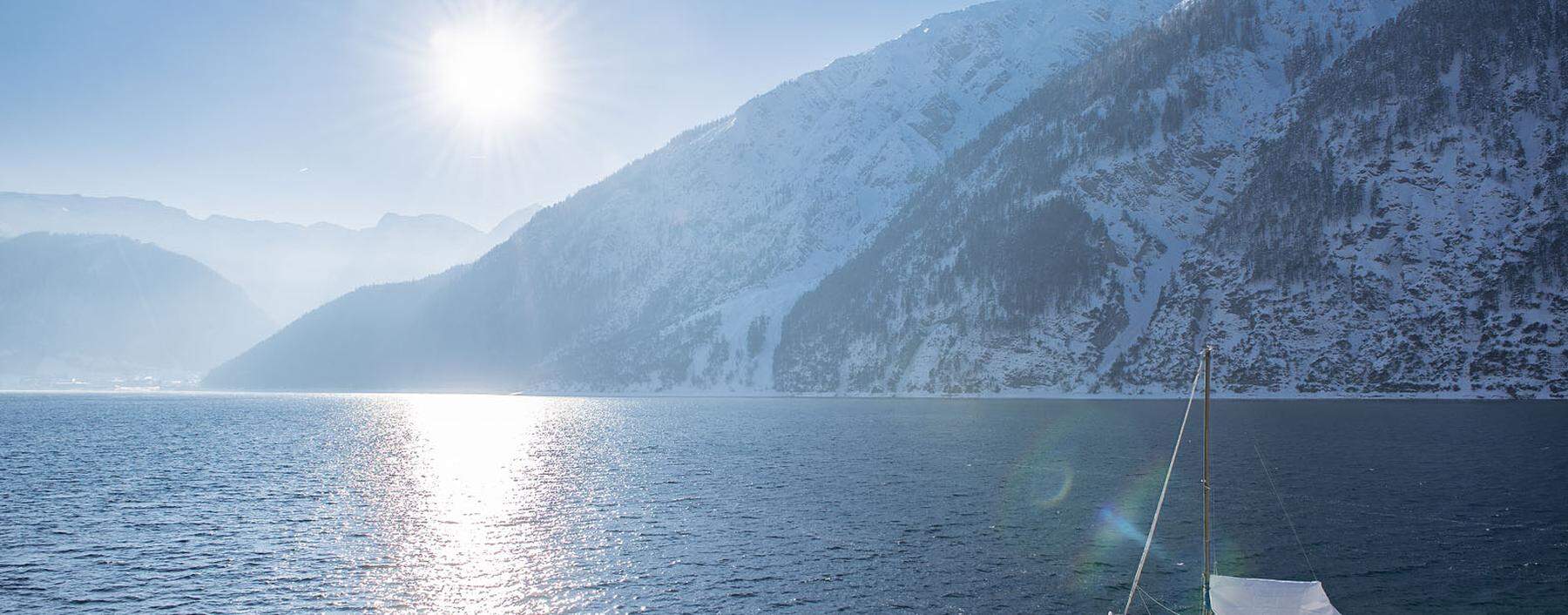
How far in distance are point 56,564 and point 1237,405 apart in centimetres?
17954

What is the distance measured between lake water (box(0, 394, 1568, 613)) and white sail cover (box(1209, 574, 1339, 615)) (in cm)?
638

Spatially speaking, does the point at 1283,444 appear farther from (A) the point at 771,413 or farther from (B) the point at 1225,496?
(A) the point at 771,413

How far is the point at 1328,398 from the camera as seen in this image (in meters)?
188

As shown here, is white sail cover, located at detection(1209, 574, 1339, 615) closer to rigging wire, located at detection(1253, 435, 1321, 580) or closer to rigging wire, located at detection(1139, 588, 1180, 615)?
rigging wire, located at detection(1139, 588, 1180, 615)

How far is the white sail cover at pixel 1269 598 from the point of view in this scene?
29281 mm

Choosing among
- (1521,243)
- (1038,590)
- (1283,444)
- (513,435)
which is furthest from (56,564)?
(1521,243)

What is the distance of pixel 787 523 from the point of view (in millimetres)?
56375

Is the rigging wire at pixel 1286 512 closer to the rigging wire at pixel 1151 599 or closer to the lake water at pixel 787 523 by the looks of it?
the lake water at pixel 787 523

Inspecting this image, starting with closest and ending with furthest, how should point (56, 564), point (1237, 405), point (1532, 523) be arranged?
point (56, 564)
point (1532, 523)
point (1237, 405)

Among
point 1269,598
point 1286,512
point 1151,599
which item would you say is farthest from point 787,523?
point 1286,512

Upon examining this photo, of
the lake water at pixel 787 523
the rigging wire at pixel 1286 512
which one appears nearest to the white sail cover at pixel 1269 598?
the lake water at pixel 787 523

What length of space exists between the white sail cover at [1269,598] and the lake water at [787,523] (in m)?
6.38

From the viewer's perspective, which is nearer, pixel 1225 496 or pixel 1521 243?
pixel 1225 496

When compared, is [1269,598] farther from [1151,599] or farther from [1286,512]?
[1286,512]
